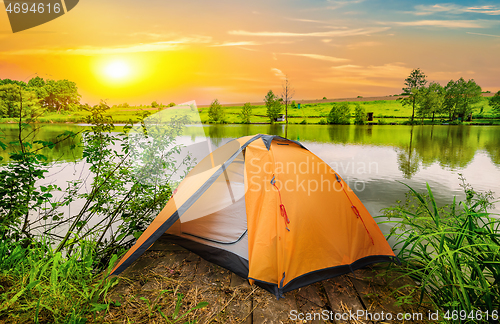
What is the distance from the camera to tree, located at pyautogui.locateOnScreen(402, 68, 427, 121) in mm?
36062

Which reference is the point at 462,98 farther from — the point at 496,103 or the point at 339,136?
the point at 339,136

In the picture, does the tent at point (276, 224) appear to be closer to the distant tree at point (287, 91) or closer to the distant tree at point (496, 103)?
the distant tree at point (287, 91)

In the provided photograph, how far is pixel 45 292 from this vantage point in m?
1.94

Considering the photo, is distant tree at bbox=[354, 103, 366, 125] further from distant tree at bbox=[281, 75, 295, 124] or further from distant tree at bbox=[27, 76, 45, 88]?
distant tree at bbox=[27, 76, 45, 88]

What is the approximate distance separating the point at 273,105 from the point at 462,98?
3956cm

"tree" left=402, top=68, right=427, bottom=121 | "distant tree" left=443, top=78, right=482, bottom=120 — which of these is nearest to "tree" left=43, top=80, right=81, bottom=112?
"tree" left=402, top=68, right=427, bottom=121

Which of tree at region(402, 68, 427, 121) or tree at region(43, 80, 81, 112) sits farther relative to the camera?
tree at region(402, 68, 427, 121)

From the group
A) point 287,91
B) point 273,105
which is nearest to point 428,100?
point 287,91

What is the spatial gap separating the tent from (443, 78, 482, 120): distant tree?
2239 inches

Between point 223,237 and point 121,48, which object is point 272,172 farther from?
point 121,48

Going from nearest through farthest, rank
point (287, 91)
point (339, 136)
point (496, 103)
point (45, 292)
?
1. point (45, 292)
2. point (339, 136)
3. point (287, 91)
4. point (496, 103)

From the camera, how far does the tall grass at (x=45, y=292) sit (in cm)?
178

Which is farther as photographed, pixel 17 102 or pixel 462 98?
pixel 462 98

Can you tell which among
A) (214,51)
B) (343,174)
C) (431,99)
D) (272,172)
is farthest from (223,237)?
(431,99)
